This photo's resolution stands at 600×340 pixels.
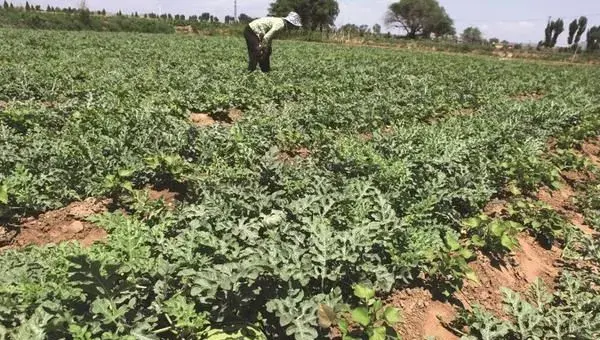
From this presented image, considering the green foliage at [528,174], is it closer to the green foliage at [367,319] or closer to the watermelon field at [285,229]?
the watermelon field at [285,229]

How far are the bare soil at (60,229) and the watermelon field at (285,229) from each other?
2 centimetres

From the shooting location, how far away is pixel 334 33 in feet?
161

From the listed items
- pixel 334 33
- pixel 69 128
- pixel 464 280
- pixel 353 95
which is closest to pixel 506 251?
pixel 464 280

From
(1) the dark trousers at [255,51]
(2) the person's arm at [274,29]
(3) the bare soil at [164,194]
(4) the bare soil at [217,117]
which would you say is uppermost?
(2) the person's arm at [274,29]

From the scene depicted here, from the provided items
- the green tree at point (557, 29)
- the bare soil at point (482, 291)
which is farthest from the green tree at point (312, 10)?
the bare soil at point (482, 291)

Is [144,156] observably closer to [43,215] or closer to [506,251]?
[43,215]

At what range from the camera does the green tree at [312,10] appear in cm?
6525

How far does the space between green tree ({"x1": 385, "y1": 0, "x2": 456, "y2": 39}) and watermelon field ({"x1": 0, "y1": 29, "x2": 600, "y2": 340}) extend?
281 feet

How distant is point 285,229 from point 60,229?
2.06 m

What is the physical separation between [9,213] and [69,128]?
83.3 inches

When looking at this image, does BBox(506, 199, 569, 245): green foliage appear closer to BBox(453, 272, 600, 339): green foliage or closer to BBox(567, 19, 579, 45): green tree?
BBox(453, 272, 600, 339): green foliage

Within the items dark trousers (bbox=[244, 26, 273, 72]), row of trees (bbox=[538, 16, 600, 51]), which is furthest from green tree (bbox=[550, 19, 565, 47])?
dark trousers (bbox=[244, 26, 273, 72])

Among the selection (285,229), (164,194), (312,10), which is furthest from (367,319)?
(312,10)

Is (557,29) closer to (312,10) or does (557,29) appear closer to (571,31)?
(571,31)
